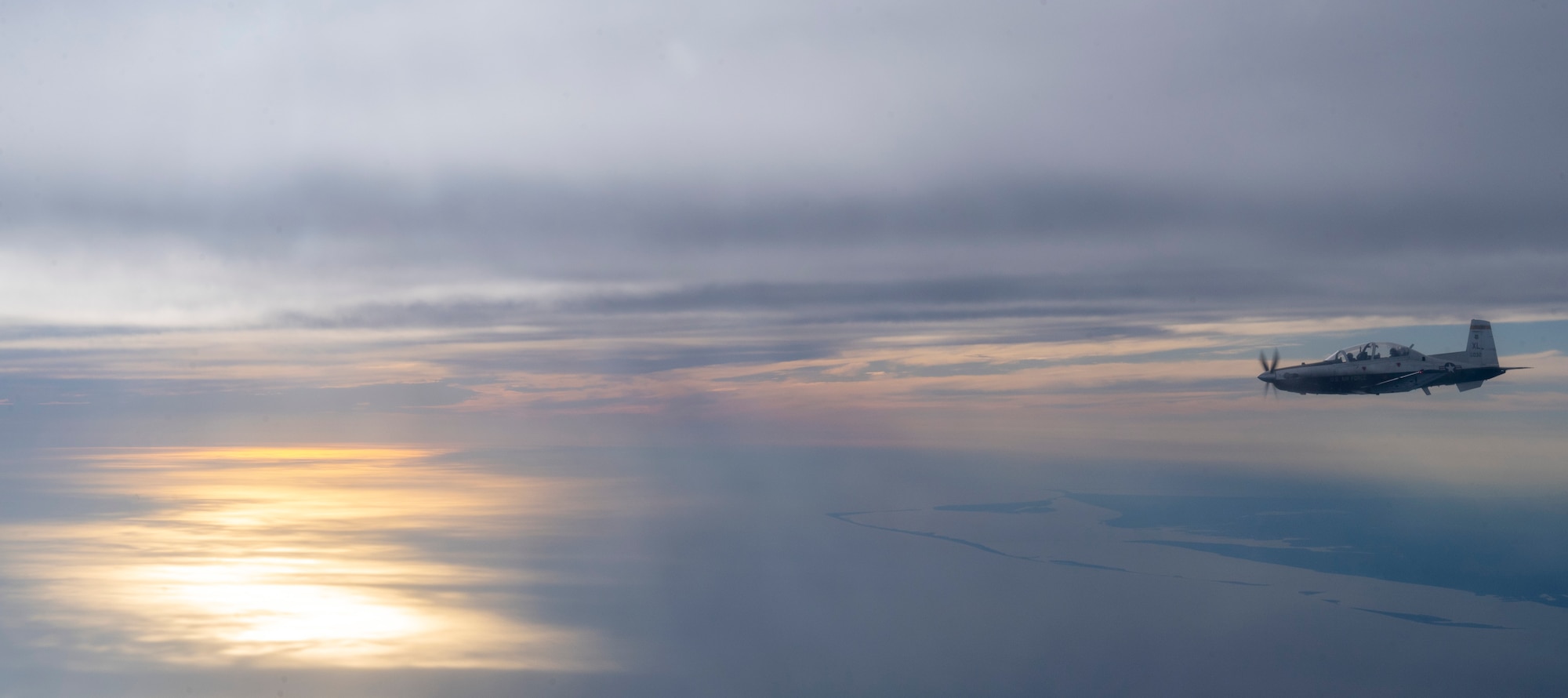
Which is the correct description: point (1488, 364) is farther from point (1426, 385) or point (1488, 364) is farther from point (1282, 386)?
point (1282, 386)

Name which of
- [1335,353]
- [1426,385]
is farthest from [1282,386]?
[1426,385]

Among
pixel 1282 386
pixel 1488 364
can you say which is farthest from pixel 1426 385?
pixel 1282 386

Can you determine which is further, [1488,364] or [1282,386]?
[1282,386]

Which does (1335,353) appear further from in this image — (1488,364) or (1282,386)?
(1488,364)
